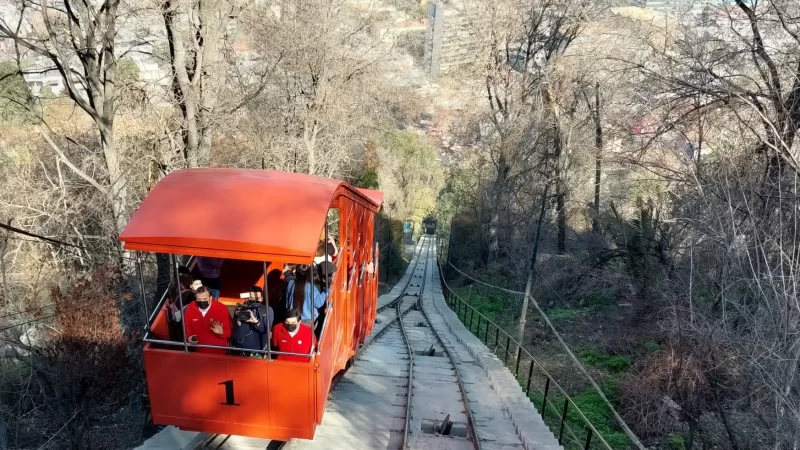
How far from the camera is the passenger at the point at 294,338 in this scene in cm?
534

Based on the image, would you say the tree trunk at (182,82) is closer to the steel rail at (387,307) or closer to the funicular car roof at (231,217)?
the funicular car roof at (231,217)

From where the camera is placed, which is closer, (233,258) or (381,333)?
(233,258)

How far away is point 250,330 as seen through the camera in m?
5.36

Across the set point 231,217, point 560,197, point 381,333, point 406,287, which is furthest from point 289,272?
point 406,287

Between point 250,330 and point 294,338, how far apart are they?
18.4 inches

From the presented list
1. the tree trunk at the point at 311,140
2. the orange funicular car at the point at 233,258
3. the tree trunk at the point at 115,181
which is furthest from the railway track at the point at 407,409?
the tree trunk at the point at 311,140

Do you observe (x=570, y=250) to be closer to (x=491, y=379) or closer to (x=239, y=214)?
(x=491, y=379)

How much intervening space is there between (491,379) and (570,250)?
545 inches

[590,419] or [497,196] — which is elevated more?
[497,196]

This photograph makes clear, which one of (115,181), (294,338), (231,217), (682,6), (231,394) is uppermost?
(682,6)

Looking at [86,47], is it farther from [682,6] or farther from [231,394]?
[682,6]

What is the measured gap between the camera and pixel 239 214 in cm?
507

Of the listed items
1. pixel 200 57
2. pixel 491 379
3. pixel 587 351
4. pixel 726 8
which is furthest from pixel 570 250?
pixel 200 57

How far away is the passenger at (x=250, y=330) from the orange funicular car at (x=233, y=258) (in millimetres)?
133
